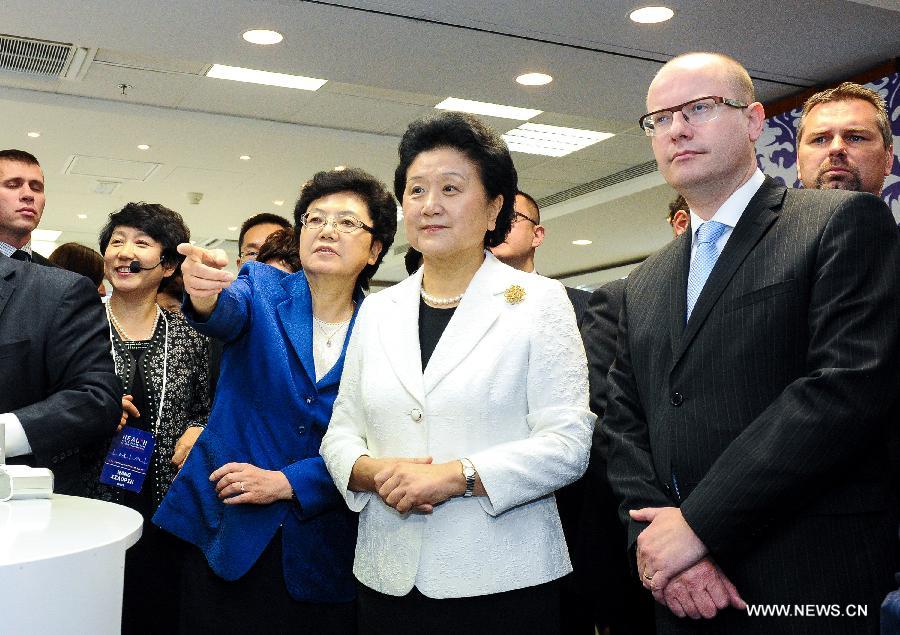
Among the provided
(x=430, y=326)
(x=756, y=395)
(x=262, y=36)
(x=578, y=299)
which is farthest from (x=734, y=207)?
(x=262, y=36)

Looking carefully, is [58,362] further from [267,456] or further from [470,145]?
[470,145]

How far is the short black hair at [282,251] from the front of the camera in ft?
10.5

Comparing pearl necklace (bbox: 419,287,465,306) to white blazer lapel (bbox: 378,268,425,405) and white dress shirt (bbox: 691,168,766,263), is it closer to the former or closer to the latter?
white blazer lapel (bbox: 378,268,425,405)

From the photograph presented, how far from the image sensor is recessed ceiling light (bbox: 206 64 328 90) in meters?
6.28

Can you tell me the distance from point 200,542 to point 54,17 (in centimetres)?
354

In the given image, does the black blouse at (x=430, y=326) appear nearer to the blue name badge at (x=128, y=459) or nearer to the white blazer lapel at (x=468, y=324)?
the white blazer lapel at (x=468, y=324)

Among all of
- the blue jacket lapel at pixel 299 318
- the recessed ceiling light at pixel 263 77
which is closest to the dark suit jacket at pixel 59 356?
the blue jacket lapel at pixel 299 318

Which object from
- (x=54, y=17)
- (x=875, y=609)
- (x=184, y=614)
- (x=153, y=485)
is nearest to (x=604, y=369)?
(x=875, y=609)

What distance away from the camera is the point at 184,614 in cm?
228

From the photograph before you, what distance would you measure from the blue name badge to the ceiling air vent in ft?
12.4

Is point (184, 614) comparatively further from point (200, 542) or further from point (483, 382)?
Result: point (483, 382)

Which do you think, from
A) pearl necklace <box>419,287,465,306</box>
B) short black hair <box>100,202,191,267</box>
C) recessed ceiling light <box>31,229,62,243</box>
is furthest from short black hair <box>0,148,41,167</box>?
recessed ceiling light <box>31,229,62,243</box>

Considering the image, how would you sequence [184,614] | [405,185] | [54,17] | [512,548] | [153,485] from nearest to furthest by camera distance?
[512,548] < [405,185] < [184,614] < [153,485] < [54,17]

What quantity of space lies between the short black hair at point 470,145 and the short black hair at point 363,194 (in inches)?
16.2
